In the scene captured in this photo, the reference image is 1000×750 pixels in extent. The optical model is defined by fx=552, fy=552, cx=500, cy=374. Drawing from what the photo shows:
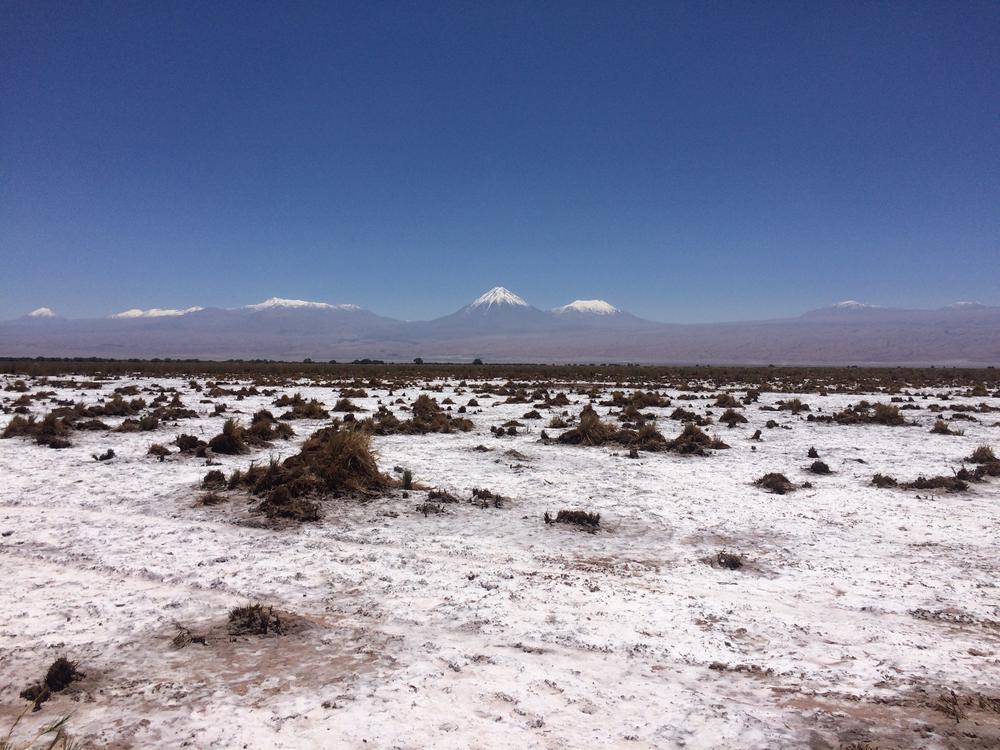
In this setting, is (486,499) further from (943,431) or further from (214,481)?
(943,431)

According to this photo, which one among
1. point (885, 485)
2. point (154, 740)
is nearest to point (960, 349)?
point (885, 485)

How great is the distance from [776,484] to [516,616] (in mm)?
6680

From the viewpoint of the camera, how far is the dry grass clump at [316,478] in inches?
318

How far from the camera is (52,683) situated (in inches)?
147

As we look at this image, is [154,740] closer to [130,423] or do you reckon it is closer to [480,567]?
[480,567]

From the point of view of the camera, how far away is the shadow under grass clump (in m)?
3.61

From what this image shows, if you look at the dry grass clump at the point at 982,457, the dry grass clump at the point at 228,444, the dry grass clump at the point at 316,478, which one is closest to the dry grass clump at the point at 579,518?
the dry grass clump at the point at 316,478

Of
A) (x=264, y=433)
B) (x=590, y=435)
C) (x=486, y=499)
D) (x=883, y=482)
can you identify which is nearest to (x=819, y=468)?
(x=883, y=482)

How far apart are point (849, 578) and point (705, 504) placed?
2.97 m

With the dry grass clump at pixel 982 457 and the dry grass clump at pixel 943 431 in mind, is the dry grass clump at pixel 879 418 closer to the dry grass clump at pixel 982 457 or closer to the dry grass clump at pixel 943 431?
the dry grass clump at pixel 943 431

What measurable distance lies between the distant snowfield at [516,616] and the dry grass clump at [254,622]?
0.13 meters

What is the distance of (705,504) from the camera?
894 centimetres

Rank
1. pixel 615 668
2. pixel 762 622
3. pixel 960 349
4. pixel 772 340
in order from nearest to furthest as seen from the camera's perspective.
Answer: pixel 615 668 → pixel 762 622 → pixel 960 349 → pixel 772 340

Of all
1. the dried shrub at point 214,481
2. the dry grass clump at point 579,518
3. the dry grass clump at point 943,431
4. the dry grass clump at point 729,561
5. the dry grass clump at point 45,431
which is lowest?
the dry grass clump at point 729,561
